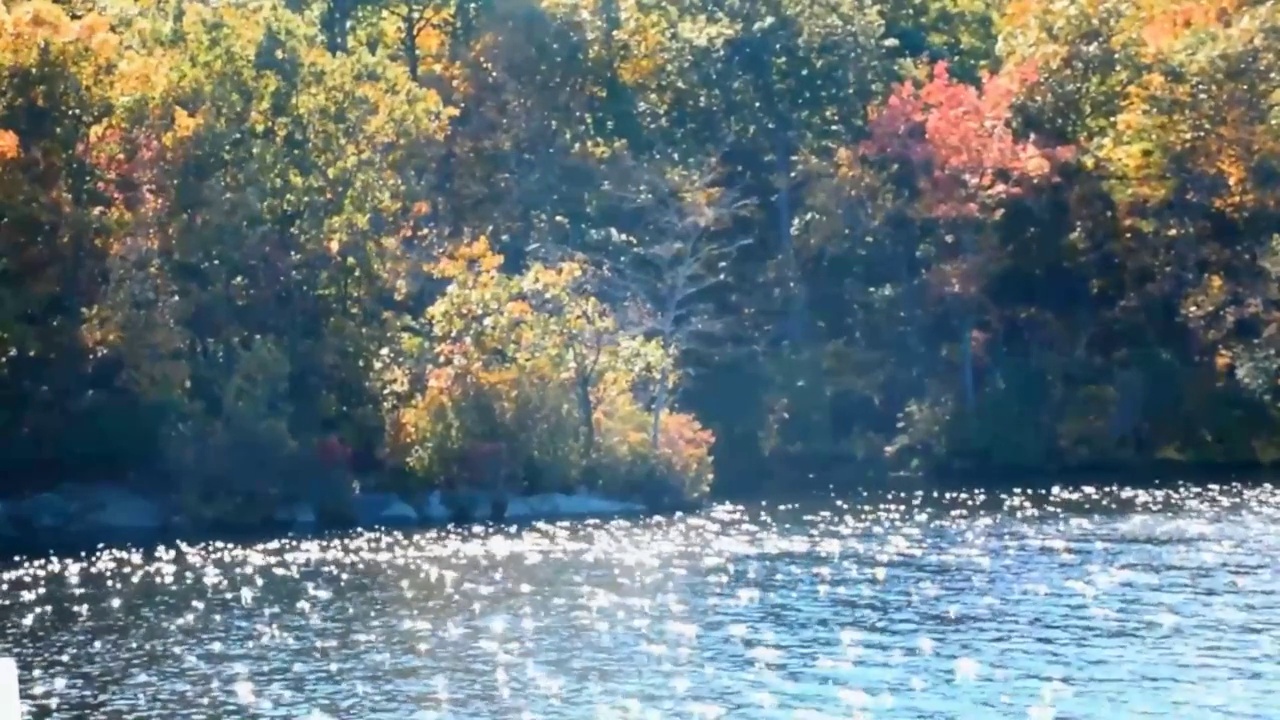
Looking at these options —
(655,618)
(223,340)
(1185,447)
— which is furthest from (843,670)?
(1185,447)

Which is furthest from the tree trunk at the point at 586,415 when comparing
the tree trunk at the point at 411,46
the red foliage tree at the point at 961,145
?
the tree trunk at the point at 411,46

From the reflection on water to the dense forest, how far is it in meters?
7.56

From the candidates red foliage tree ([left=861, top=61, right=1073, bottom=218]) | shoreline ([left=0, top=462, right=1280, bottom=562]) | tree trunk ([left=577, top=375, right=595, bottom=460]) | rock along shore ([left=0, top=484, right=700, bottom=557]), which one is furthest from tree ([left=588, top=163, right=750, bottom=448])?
rock along shore ([left=0, top=484, right=700, bottom=557])

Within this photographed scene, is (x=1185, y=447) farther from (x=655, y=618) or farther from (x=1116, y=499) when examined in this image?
(x=655, y=618)

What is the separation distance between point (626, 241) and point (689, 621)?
112ft

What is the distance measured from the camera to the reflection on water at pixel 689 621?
33688mm

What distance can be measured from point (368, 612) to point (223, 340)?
71.1 ft

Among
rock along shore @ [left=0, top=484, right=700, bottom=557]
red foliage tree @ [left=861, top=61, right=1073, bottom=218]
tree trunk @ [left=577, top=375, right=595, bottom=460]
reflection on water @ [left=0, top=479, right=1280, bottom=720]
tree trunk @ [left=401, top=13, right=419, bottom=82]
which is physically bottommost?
reflection on water @ [left=0, top=479, right=1280, bottom=720]

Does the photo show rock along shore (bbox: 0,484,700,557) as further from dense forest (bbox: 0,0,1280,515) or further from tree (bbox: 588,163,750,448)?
tree (bbox: 588,163,750,448)

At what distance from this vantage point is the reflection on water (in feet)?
111

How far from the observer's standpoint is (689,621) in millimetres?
41469

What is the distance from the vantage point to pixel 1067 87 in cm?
7619

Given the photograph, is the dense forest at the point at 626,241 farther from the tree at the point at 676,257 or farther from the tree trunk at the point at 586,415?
the tree at the point at 676,257

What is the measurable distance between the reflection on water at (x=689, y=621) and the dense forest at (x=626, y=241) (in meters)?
7.56
